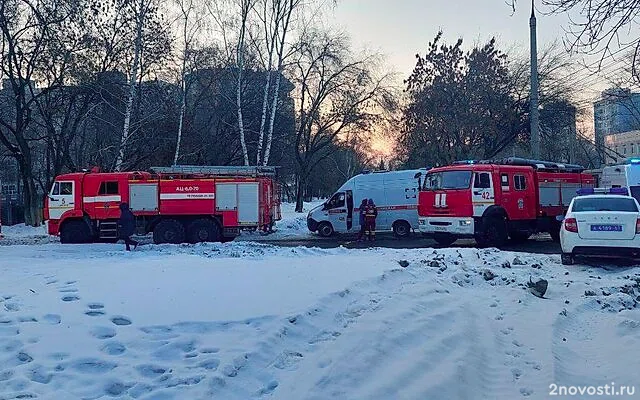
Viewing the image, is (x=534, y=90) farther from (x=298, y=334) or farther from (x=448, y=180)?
(x=298, y=334)

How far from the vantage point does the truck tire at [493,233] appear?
1922 cm

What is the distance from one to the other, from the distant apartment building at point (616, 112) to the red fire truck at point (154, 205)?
1257cm

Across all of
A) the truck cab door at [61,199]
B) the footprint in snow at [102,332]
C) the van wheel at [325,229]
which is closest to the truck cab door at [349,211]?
the van wheel at [325,229]

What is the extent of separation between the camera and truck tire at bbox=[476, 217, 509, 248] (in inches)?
757

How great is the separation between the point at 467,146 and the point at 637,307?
28.9 metres

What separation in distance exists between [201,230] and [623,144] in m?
47.0

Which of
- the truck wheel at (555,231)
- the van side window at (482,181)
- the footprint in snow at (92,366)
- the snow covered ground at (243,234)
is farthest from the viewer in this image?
the snow covered ground at (243,234)

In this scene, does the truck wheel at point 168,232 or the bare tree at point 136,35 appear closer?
the truck wheel at point 168,232

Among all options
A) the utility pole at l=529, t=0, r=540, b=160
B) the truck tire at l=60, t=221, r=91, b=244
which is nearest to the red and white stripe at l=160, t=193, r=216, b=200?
the truck tire at l=60, t=221, r=91, b=244

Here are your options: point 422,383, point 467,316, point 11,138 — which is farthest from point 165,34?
point 422,383

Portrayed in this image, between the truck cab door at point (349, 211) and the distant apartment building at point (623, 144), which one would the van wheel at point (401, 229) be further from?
the distant apartment building at point (623, 144)

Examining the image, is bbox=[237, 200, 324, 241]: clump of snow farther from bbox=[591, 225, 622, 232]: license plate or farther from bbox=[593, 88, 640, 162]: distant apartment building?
bbox=[591, 225, 622, 232]: license plate

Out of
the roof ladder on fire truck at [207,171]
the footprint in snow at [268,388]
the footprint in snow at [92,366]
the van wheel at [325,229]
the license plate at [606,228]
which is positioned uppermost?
the roof ladder on fire truck at [207,171]

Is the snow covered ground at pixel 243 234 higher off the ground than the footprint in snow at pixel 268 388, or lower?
higher
